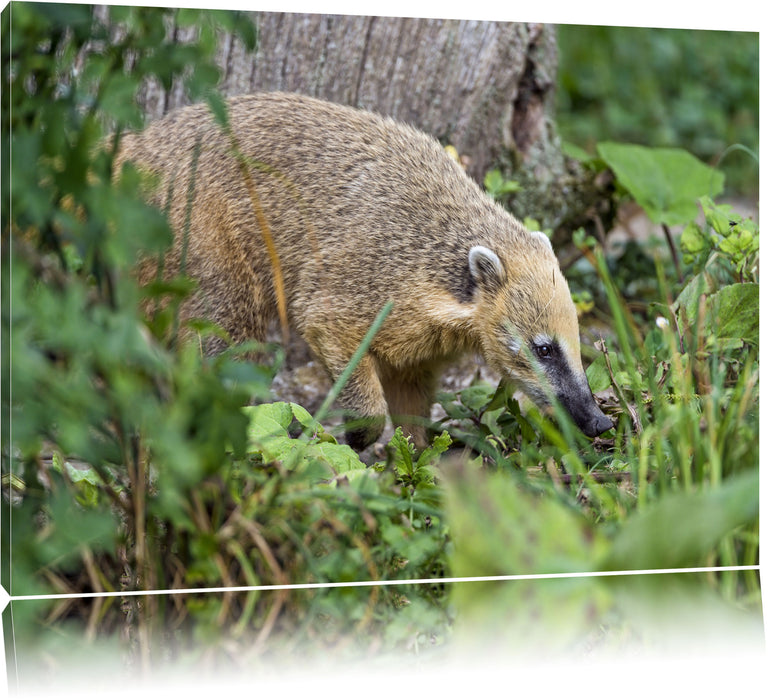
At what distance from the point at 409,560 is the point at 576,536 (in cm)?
59

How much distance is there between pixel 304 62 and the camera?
534 centimetres

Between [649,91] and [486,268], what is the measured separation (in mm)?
4967

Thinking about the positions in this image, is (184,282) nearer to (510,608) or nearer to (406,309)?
(510,608)

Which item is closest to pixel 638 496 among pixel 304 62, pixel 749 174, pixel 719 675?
pixel 719 675

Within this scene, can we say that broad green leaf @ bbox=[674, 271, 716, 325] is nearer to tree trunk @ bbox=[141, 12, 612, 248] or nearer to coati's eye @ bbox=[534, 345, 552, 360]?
coati's eye @ bbox=[534, 345, 552, 360]

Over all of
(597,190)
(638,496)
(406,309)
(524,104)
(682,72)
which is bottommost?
(638,496)

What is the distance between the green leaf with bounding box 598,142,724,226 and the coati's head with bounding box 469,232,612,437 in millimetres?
1361

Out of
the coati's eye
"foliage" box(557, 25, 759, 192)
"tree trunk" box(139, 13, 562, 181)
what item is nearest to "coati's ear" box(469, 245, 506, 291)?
the coati's eye

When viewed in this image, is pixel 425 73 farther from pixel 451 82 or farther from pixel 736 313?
pixel 736 313

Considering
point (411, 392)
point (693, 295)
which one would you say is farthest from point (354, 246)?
point (693, 295)

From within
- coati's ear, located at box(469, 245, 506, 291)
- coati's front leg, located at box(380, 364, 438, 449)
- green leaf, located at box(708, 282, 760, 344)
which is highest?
coati's ear, located at box(469, 245, 506, 291)

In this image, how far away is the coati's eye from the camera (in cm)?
459

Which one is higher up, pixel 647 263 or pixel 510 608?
pixel 647 263

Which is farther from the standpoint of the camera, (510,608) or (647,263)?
(647,263)
